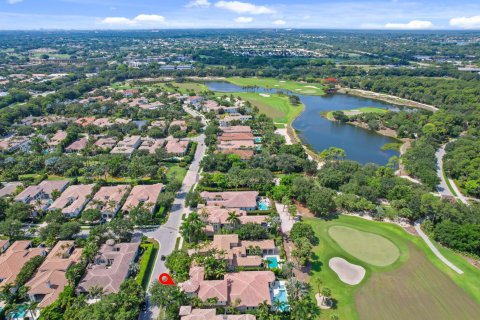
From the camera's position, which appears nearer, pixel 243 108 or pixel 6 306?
pixel 6 306

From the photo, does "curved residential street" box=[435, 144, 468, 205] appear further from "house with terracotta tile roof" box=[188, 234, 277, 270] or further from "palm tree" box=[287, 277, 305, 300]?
"palm tree" box=[287, 277, 305, 300]

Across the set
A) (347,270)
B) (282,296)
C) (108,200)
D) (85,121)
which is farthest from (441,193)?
(85,121)

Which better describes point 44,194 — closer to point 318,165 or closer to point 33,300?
point 33,300

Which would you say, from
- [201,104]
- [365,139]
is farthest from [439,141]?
[201,104]

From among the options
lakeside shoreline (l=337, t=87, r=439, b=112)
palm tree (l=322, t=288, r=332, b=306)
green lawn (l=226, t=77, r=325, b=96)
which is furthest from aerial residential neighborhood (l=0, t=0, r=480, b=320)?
green lawn (l=226, t=77, r=325, b=96)

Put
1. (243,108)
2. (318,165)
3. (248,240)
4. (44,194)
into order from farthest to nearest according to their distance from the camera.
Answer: (243,108)
(318,165)
(44,194)
(248,240)

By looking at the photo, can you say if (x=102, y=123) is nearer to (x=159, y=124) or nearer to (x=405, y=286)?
(x=159, y=124)
